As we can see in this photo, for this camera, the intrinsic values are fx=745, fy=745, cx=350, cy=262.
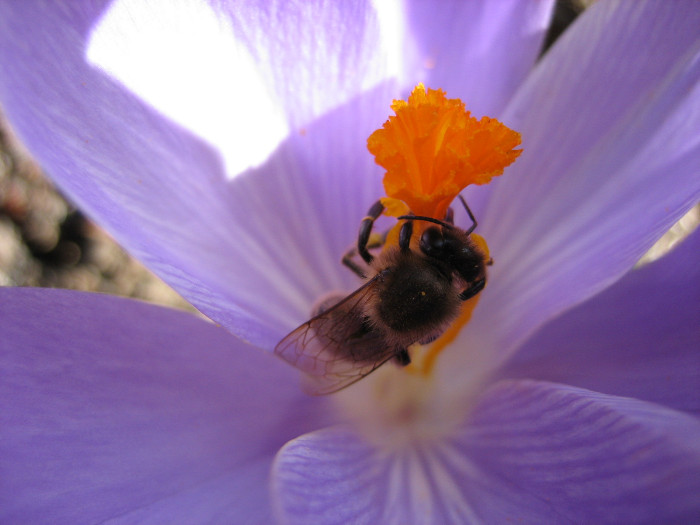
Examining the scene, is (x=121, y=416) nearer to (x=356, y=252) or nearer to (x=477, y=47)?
(x=356, y=252)

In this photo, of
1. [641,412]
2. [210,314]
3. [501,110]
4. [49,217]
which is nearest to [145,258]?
[210,314]

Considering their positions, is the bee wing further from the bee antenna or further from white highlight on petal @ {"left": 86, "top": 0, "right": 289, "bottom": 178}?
white highlight on petal @ {"left": 86, "top": 0, "right": 289, "bottom": 178}

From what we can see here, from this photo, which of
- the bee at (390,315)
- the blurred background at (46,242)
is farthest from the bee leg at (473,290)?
the blurred background at (46,242)

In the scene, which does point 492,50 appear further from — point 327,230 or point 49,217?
point 49,217

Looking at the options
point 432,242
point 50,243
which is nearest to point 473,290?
Answer: point 432,242

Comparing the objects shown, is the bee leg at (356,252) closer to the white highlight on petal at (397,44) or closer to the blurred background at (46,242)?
the white highlight on petal at (397,44)
